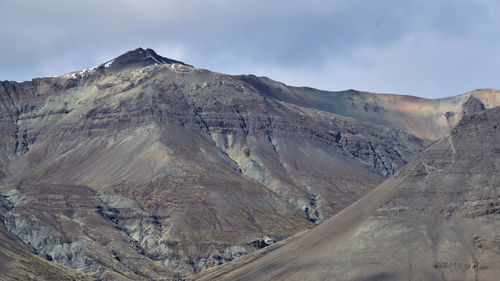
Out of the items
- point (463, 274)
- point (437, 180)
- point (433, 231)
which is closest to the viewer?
point (463, 274)

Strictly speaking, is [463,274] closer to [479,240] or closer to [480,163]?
[479,240]

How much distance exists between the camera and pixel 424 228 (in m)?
169

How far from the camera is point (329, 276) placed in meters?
160

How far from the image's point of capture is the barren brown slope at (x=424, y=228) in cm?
15875

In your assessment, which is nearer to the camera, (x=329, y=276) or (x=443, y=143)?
(x=329, y=276)

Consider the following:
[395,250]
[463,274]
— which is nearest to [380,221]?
[395,250]

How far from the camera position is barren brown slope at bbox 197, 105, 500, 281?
158750mm

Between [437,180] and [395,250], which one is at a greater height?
[437,180]

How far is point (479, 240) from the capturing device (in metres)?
163

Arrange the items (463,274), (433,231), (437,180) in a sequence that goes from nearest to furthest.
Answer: (463,274) < (433,231) < (437,180)

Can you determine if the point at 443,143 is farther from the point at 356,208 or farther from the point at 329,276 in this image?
the point at 329,276

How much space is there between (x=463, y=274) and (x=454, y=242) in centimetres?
938

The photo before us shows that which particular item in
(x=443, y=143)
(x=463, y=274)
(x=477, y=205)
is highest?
(x=443, y=143)

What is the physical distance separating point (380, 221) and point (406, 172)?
65.1 feet
